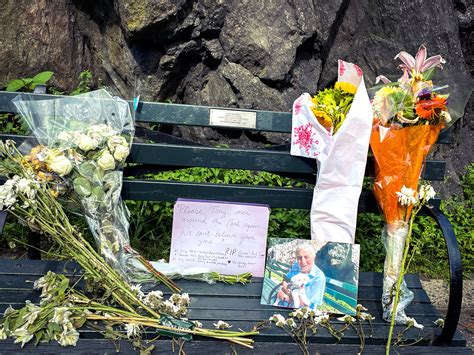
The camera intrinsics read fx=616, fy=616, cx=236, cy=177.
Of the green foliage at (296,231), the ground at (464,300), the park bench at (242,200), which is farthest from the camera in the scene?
the green foliage at (296,231)

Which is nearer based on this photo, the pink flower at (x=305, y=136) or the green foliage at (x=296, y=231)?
the pink flower at (x=305, y=136)

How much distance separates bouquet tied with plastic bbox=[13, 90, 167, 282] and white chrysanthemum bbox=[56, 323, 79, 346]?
1.30 feet

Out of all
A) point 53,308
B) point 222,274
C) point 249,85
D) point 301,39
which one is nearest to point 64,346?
point 53,308

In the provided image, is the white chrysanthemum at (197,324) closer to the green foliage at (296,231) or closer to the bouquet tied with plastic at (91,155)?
the bouquet tied with plastic at (91,155)

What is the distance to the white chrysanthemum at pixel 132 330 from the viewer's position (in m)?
2.36

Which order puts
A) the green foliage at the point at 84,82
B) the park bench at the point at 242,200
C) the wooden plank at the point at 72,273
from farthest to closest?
the green foliage at the point at 84,82 → the wooden plank at the point at 72,273 → the park bench at the point at 242,200

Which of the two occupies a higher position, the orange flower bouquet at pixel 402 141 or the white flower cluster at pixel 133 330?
the orange flower bouquet at pixel 402 141

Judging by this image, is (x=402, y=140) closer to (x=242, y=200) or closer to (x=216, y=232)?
(x=242, y=200)

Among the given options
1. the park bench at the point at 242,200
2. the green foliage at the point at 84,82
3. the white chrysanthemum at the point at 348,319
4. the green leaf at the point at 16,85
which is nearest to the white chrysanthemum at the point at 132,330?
the park bench at the point at 242,200

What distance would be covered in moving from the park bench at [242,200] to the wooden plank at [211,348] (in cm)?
1

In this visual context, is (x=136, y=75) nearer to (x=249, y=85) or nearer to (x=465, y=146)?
(x=249, y=85)

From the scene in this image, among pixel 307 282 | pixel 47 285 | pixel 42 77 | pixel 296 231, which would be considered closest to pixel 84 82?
pixel 42 77

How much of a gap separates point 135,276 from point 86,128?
696mm

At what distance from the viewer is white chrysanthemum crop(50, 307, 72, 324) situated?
235cm
